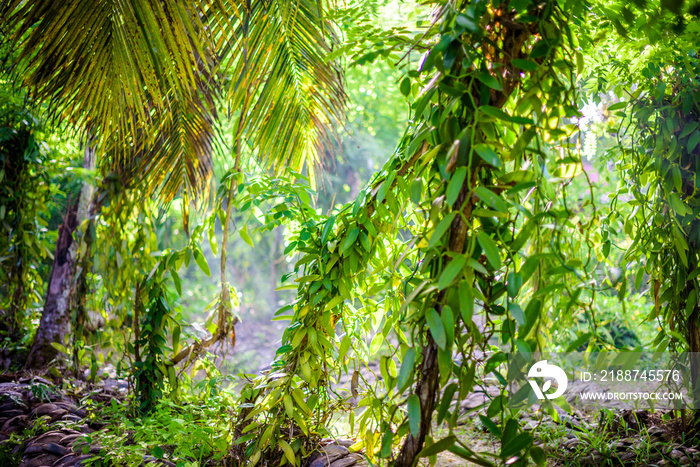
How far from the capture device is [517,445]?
744 millimetres

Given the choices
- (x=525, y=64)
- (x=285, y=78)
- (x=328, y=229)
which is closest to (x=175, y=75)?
(x=285, y=78)

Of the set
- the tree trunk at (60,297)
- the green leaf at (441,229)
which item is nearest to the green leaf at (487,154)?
the green leaf at (441,229)

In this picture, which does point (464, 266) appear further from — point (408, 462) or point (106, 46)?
point (106, 46)

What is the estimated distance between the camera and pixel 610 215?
4.59 feet

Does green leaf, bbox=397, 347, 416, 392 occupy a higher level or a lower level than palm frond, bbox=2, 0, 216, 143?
lower

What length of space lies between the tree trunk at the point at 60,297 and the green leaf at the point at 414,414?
7.98 feet

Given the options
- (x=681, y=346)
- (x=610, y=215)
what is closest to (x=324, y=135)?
(x=610, y=215)

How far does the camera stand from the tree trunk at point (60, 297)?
2.63m

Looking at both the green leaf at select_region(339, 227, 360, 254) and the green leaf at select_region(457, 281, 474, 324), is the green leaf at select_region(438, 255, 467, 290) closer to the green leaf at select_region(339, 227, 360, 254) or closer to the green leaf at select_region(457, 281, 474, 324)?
the green leaf at select_region(457, 281, 474, 324)

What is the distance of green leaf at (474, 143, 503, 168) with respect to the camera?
0.73 metres

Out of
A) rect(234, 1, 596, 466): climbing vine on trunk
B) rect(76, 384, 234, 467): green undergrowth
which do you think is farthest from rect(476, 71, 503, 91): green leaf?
rect(76, 384, 234, 467): green undergrowth

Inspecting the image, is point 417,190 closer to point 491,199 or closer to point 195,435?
point 491,199

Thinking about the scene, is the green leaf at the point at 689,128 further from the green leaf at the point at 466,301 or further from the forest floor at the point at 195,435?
the green leaf at the point at 466,301

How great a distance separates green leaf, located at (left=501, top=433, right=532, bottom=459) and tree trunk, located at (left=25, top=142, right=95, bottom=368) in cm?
257
